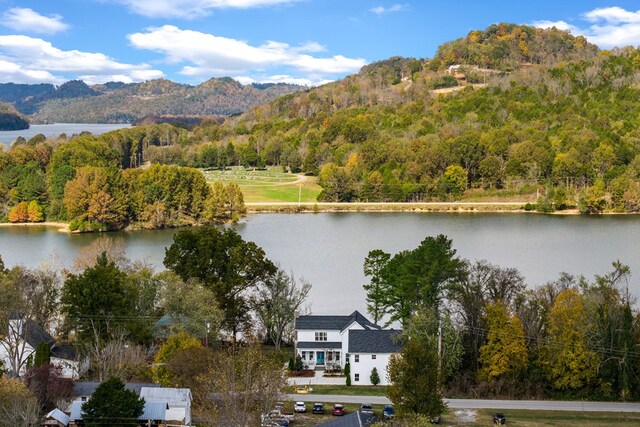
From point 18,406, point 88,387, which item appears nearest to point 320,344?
point 88,387

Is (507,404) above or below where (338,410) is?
below

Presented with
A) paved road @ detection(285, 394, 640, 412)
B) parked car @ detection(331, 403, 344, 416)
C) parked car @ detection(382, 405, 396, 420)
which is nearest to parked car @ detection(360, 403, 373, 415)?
parked car @ detection(382, 405, 396, 420)

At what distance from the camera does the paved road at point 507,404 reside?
20.6m

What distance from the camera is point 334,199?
2987 inches

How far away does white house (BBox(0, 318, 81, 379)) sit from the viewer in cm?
2183

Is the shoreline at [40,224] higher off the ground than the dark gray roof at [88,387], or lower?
higher

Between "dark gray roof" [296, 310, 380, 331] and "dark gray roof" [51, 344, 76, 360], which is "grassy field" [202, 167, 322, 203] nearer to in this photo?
"dark gray roof" [296, 310, 380, 331]

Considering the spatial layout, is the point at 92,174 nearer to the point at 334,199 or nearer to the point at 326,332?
the point at 334,199

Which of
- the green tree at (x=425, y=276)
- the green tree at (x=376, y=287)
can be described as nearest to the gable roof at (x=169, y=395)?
the green tree at (x=425, y=276)

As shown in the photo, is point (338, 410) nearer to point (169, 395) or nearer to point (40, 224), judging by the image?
point (169, 395)

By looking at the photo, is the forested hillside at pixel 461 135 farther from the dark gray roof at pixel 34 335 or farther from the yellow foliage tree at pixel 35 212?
the dark gray roof at pixel 34 335

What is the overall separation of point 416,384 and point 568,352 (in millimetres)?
6759

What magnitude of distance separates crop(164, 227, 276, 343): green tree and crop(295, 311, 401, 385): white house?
2480 millimetres

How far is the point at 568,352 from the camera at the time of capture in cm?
2191
